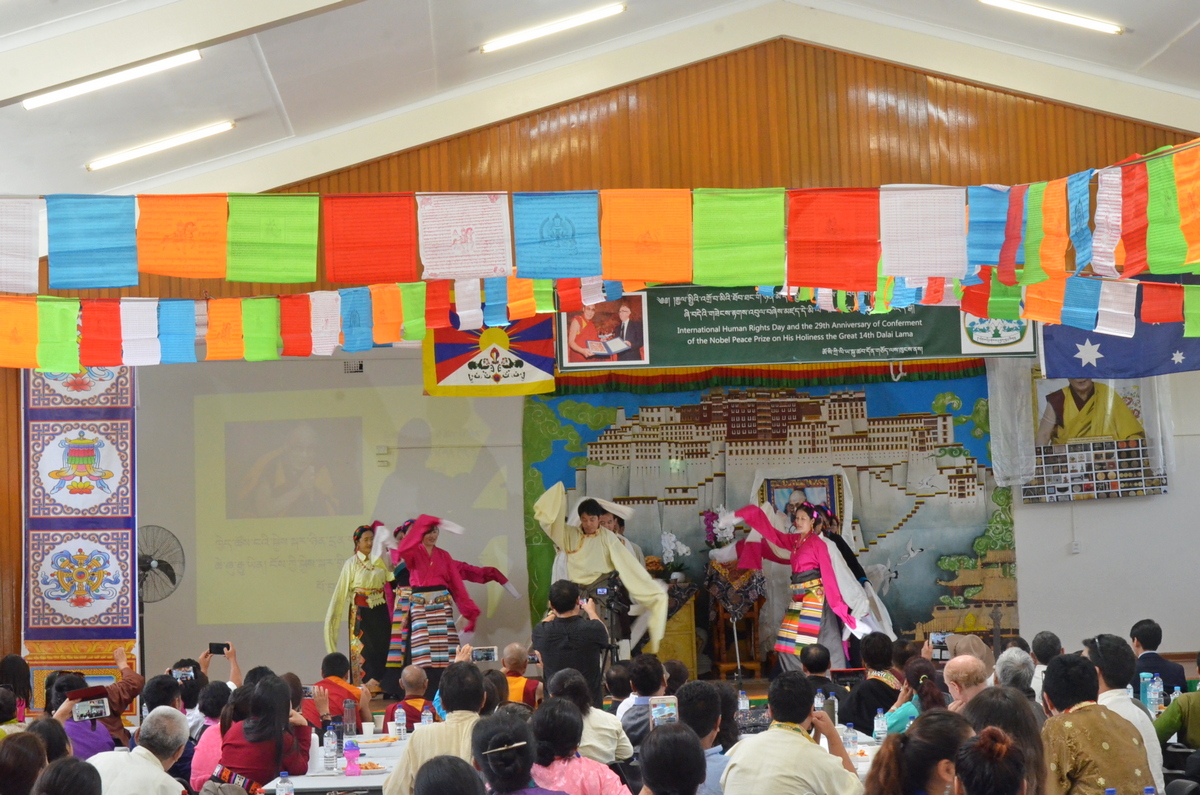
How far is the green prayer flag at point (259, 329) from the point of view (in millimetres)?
7473

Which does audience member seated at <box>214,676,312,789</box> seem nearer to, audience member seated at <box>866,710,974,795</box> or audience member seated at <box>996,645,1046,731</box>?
audience member seated at <box>866,710,974,795</box>

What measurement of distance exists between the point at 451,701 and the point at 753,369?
6813 mm

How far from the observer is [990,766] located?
115 inches

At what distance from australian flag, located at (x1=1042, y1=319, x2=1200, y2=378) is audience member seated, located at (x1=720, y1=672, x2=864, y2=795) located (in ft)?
19.5

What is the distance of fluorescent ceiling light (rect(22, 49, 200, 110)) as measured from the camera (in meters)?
6.91

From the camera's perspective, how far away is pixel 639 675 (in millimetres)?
5207

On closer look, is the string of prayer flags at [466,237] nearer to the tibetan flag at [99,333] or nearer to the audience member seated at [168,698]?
the tibetan flag at [99,333]

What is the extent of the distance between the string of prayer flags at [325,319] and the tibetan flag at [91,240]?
1444mm

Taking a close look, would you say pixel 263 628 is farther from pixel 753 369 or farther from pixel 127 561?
pixel 753 369

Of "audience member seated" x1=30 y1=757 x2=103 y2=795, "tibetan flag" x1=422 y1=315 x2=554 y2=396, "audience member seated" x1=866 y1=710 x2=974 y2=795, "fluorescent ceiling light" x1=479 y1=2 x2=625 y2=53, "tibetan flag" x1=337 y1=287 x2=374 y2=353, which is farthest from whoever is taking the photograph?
"tibetan flag" x1=422 y1=315 x2=554 y2=396

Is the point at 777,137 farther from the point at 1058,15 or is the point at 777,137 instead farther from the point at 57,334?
the point at 57,334

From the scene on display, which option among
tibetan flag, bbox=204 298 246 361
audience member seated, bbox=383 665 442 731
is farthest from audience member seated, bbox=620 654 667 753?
tibetan flag, bbox=204 298 246 361

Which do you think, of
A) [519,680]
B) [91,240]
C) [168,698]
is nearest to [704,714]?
[519,680]

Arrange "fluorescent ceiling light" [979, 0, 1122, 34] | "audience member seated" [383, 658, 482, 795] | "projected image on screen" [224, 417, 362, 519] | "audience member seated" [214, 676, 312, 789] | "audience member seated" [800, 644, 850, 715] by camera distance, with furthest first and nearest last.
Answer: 1. "projected image on screen" [224, 417, 362, 519]
2. "fluorescent ceiling light" [979, 0, 1122, 34]
3. "audience member seated" [800, 644, 850, 715]
4. "audience member seated" [214, 676, 312, 789]
5. "audience member seated" [383, 658, 482, 795]
